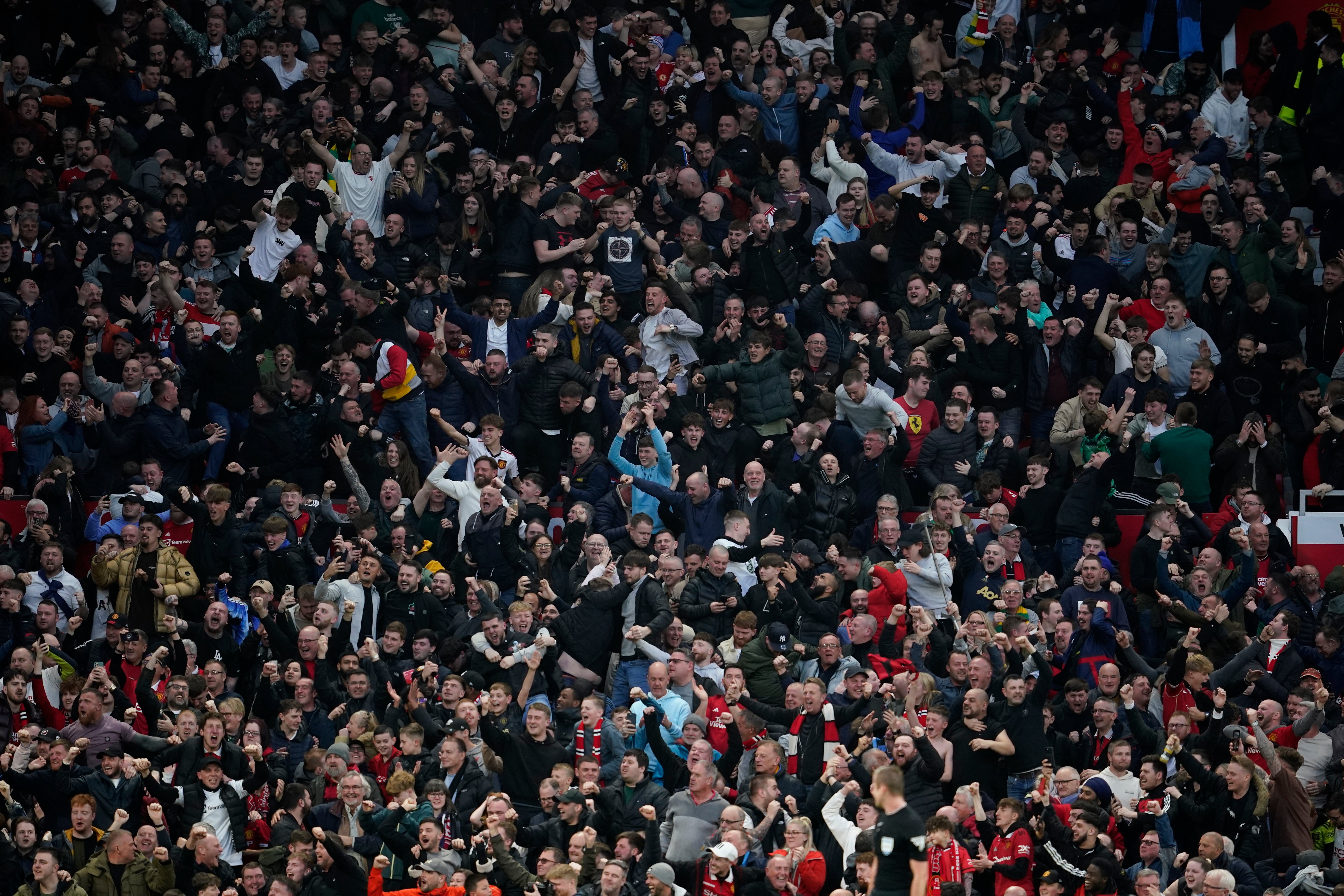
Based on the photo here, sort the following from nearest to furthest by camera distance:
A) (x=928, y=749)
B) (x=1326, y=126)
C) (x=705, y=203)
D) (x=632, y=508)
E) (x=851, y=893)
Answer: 1. (x=851, y=893)
2. (x=928, y=749)
3. (x=632, y=508)
4. (x=705, y=203)
5. (x=1326, y=126)

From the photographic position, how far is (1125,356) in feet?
66.3

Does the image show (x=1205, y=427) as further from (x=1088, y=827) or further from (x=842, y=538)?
(x=1088, y=827)

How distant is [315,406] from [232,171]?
3710 mm

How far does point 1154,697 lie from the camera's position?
17203 millimetres

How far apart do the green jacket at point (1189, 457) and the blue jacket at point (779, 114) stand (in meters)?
5.76

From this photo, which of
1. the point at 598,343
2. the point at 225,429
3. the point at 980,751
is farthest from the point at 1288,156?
the point at 225,429

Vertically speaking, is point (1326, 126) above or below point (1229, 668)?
above

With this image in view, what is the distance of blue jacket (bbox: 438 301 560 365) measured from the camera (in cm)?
1991

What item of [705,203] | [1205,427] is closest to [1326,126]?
[1205,427]

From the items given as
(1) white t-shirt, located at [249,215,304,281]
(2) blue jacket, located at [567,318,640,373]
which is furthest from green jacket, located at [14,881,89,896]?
(1) white t-shirt, located at [249,215,304,281]

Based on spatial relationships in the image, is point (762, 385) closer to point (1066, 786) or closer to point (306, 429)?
point (306, 429)

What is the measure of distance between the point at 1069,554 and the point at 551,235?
20.3 ft

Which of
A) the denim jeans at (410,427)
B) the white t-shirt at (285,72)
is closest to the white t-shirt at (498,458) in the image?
the denim jeans at (410,427)

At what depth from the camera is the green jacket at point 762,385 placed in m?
19.4
